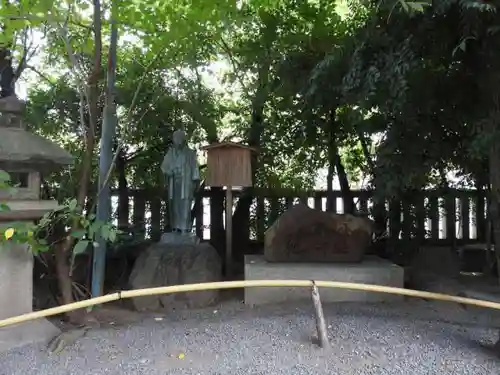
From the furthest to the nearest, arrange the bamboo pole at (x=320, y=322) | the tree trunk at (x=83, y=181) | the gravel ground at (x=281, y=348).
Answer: the tree trunk at (x=83, y=181) → the bamboo pole at (x=320, y=322) → the gravel ground at (x=281, y=348)

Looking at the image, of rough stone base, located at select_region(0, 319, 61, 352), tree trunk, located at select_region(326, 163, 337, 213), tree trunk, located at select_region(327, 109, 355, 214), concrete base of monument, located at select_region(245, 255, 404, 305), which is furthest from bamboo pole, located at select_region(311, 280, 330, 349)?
tree trunk, located at select_region(326, 163, 337, 213)

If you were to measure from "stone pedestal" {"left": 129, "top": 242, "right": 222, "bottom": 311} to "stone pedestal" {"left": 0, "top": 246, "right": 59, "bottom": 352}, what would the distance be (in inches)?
59.6

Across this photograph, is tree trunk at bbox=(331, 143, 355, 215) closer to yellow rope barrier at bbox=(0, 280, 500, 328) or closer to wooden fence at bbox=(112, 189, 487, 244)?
wooden fence at bbox=(112, 189, 487, 244)

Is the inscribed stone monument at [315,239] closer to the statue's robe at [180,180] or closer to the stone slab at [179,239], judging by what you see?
the stone slab at [179,239]

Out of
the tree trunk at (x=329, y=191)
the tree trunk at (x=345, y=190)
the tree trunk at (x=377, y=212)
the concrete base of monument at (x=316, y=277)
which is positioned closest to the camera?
Result: the concrete base of monument at (x=316, y=277)

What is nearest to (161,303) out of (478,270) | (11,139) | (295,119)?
(11,139)

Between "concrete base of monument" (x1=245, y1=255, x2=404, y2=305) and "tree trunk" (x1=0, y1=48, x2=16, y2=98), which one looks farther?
"tree trunk" (x1=0, y1=48, x2=16, y2=98)

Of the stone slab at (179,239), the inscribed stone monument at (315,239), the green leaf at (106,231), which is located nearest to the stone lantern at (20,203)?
the green leaf at (106,231)

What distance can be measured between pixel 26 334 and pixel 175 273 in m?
2.02

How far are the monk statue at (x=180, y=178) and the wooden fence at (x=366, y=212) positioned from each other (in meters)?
1.34

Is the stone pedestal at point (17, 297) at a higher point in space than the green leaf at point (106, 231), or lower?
lower

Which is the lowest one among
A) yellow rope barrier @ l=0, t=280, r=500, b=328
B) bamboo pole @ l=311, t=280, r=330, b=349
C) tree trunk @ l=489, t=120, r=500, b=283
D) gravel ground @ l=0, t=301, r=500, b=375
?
gravel ground @ l=0, t=301, r=500, b=375

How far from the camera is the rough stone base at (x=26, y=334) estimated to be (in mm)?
3584

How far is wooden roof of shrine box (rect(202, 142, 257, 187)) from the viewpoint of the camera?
6617mm
